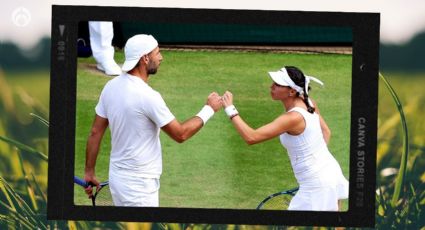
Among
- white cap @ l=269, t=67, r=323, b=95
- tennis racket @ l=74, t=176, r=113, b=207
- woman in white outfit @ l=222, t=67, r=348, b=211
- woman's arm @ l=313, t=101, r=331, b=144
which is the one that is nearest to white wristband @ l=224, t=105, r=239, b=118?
woman in white outfit @ l=222, t=67, r=348, b=211

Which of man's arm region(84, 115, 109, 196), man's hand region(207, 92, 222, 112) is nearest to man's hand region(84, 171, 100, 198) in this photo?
man's arm region(84, 115, 109, 196)

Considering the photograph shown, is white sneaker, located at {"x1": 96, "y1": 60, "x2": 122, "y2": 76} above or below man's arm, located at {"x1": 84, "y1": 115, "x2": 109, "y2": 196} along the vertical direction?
above

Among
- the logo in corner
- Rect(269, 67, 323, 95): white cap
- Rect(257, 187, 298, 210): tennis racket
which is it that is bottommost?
Rect(257, 187, 298, 210): tennis racket

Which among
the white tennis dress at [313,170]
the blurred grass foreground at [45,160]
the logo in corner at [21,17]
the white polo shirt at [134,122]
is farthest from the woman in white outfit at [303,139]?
the logo in corner at [21,17]

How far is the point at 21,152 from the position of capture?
6.31 m

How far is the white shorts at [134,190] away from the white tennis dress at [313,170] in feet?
2.50

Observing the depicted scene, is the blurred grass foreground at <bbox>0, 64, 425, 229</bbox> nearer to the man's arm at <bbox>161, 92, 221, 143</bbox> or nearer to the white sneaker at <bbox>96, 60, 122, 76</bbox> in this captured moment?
the white sneaker at <bbox>96, 60, 122, 76</bbox>

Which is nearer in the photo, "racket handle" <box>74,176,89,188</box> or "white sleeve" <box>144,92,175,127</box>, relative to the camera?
"white sleeve" <box>144,92,175,127</box>

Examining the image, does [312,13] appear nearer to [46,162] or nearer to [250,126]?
[250,126]

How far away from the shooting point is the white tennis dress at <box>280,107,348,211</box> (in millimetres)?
6152

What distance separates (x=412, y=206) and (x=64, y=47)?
2.17 metres

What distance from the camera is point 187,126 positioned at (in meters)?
6.11

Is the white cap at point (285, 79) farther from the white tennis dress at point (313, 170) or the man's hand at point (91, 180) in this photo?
the man's hand at point (91, 180)

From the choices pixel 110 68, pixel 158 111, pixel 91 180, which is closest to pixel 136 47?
pixel 110 68
